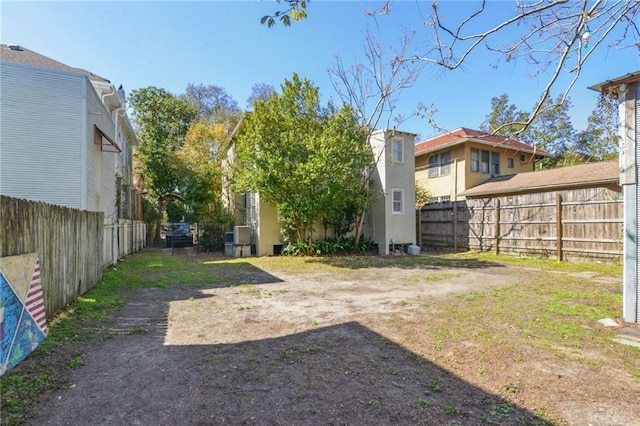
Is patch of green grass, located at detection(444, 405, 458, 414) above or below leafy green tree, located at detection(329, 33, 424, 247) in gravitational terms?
below

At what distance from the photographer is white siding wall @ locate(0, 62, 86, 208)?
8727 mm

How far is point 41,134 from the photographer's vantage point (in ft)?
29.5

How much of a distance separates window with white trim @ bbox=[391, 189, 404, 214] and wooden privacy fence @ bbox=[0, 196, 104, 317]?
11355mm

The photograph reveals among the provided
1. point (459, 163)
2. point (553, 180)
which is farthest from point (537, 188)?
point (459, 163)

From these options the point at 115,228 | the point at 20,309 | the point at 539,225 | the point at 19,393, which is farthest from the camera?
the point at 539,225

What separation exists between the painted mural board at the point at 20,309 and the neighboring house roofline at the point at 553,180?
16080 millimetres

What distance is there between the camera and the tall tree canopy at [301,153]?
1208 cm

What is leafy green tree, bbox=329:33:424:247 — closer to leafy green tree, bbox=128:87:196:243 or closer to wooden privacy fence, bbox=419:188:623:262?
wooden privacy fence, bbox=419:188:623:262

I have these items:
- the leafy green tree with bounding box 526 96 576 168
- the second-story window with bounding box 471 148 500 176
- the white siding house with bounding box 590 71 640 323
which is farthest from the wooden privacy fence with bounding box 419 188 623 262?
the leafy green tree with bounding box 526 96 576 168

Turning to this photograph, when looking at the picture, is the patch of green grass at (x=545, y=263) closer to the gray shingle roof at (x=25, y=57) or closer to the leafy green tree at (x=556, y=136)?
the gray shingle roof at (x=25, y=57)

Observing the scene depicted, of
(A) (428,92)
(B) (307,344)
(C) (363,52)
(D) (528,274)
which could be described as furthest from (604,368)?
(C) (363,52)

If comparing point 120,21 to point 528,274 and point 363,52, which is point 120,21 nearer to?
point 363,52

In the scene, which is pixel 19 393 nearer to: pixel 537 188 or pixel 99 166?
pixel 99 166

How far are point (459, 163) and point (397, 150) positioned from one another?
625 centimetres
